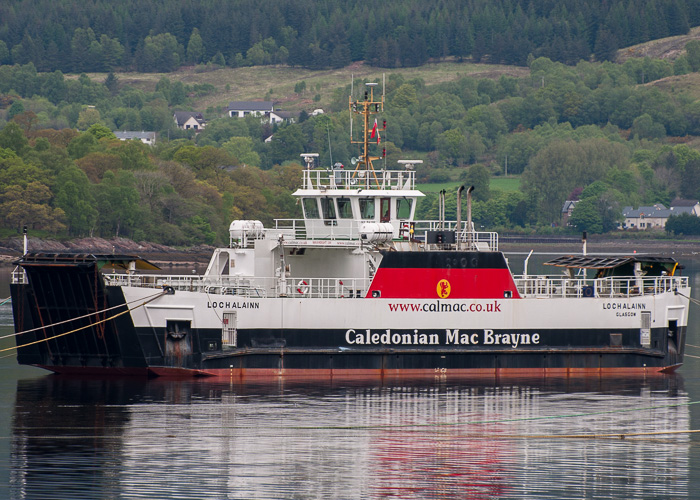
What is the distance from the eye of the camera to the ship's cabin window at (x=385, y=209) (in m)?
42.3

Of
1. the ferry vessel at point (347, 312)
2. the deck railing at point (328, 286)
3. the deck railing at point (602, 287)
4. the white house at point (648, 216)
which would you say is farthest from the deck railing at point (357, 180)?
the white house at point (648, 216)

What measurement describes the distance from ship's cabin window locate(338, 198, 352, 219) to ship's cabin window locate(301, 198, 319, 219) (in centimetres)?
89

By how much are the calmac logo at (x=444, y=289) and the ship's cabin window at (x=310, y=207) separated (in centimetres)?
590

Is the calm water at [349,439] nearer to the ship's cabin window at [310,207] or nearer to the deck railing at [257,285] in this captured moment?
the deck railing at [257,285]

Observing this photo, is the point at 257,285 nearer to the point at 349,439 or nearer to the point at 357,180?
the point at 357,180

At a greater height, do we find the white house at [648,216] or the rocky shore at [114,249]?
the white house at [648,216]

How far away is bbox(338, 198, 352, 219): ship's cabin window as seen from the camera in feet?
138

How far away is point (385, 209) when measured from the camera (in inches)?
1667

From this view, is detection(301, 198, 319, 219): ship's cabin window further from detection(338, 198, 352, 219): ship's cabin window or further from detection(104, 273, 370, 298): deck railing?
detection(104, 273, 370, 298): deck railing

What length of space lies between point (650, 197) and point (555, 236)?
33.6 m

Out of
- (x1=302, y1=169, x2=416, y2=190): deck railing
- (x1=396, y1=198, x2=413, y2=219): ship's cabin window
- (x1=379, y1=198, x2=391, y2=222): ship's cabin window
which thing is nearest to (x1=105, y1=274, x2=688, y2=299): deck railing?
A: (x1=379, y1=198, x2=391, y2=222): ship's cabin window

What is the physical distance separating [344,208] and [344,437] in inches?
506

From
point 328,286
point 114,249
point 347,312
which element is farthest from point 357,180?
point 114,249

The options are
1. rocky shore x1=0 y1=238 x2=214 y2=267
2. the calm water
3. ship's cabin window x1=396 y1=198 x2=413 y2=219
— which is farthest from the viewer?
rocky shore x1=0 y1=238 x2=214 y2=267
